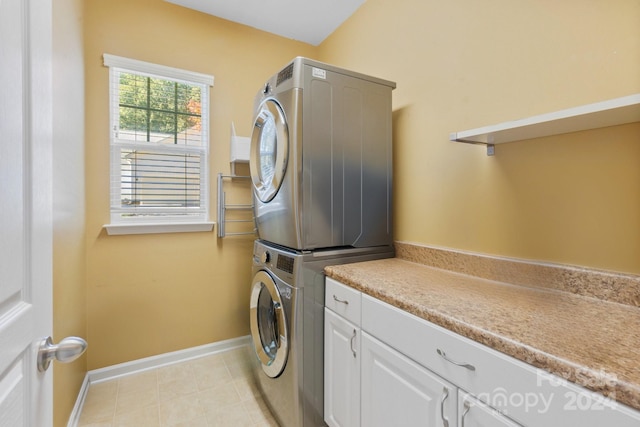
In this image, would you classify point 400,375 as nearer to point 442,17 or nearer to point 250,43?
point 442,17

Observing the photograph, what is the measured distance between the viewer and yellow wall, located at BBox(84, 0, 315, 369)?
203 cm

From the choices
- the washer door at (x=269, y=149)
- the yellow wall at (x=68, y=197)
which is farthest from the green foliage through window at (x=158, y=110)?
the washer door at (x=269, y=149)

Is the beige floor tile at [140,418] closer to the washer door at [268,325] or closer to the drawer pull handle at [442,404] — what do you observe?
the washer door at [268,325]

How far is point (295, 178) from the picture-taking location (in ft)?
4.84

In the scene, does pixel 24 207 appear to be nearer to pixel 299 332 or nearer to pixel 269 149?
pixel 299 332

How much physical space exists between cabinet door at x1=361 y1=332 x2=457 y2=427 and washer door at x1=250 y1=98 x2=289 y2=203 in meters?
0.93

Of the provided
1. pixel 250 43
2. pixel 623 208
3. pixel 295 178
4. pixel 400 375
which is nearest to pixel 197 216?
pixel 295 178

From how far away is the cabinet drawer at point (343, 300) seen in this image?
1297mm

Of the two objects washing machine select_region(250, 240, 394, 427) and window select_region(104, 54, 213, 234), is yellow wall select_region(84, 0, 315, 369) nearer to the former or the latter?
window select_region(104, 54, 213, 234)

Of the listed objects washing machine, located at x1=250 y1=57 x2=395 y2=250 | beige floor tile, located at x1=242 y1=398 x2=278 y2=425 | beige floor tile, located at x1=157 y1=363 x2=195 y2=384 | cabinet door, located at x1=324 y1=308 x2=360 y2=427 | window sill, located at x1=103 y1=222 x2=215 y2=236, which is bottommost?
beige floor tile, located at x1=242 y1=398 x2=278 y2=425

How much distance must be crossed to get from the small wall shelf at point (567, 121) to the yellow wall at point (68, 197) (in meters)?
1.80

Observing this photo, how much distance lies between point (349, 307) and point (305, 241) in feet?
1.27

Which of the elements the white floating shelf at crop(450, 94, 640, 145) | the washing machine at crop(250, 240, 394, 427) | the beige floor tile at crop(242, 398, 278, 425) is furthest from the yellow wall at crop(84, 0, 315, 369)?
the white floating shelf at crop(450, 94, 640, 145)

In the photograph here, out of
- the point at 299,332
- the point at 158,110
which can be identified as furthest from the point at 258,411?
the point at 158,110
